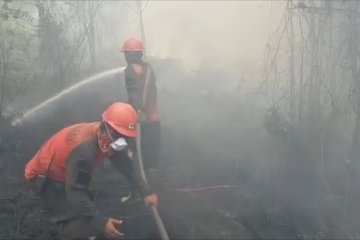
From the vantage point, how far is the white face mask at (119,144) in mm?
4109

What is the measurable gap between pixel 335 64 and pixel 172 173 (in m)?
2.85

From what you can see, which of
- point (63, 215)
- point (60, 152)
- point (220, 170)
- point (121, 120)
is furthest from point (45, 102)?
point (121, 120)

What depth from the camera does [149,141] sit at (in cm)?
713

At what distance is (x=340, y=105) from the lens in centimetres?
715

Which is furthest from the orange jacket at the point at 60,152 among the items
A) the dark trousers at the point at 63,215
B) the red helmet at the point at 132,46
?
the red helmet at the point at 132,46

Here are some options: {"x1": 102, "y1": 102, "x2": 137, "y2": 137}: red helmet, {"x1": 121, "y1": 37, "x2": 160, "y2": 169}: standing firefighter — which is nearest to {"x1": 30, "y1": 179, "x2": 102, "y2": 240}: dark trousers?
{"x1": 102, "y1": 102, "x2": 137, "y2": 137}: red helmet

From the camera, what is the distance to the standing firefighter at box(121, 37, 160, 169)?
6.71 meters

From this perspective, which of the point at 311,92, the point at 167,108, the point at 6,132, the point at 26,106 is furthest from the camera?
the point at 167,108

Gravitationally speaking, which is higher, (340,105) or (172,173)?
(340,105)

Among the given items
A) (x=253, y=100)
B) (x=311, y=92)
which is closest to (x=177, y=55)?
(x=253, y=100)

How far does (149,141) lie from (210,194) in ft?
3.81

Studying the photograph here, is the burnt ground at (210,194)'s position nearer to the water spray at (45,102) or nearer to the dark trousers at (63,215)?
the water spray at (45,102)

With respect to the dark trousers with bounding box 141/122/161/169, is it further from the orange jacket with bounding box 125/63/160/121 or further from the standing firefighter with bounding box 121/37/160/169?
the orange jacket with bounding box 125/63/160/121

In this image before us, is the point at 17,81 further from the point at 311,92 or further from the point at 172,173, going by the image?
the point at 311,92
